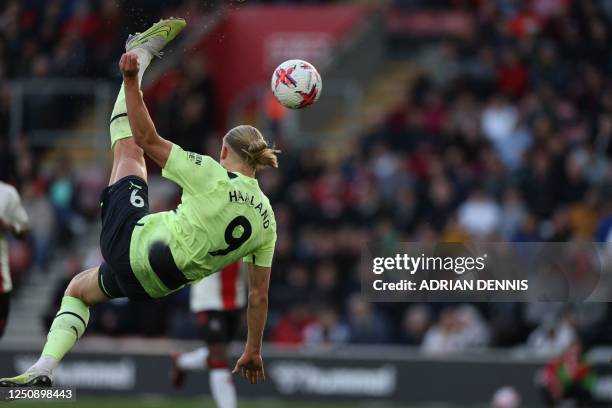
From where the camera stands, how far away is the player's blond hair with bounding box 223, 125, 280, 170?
1037cm

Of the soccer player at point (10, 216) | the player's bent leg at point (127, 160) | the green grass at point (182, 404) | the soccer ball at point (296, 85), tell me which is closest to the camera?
the player's bent leg at point (127, 160)

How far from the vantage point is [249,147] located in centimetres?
1036

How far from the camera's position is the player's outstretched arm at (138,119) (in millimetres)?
10062

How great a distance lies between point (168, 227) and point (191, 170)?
0.52 meters

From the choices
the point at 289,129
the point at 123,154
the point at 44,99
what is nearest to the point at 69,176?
the point at 44,99

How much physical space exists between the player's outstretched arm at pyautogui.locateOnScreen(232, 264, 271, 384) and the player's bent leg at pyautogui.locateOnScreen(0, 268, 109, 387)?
43.8 inches

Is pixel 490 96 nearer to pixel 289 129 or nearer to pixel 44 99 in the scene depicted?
pixel 289 129

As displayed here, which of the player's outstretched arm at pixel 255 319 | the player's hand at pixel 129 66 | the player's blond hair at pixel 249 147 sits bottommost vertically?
the player's outstretched arm at pixel 255 319

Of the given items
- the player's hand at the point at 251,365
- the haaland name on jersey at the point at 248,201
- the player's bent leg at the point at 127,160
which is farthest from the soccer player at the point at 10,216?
the haaland name on jersey at the point at 248,201

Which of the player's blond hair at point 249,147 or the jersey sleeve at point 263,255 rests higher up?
the player's blond hair at point 249,147

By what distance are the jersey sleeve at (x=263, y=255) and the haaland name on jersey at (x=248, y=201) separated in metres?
0.21

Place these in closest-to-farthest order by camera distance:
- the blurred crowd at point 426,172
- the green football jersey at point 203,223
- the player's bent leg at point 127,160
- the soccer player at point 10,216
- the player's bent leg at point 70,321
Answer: the green football jersey at point 203,223
the player's bent leg at point 70,321
the player's bent leg at point 127,160
the soccer player at point 10,216
the blurred crowd at point 426,172

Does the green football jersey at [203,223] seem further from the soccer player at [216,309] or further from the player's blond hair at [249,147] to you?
the soccer player at [216,309]

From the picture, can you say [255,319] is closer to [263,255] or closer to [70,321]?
[263,255]
